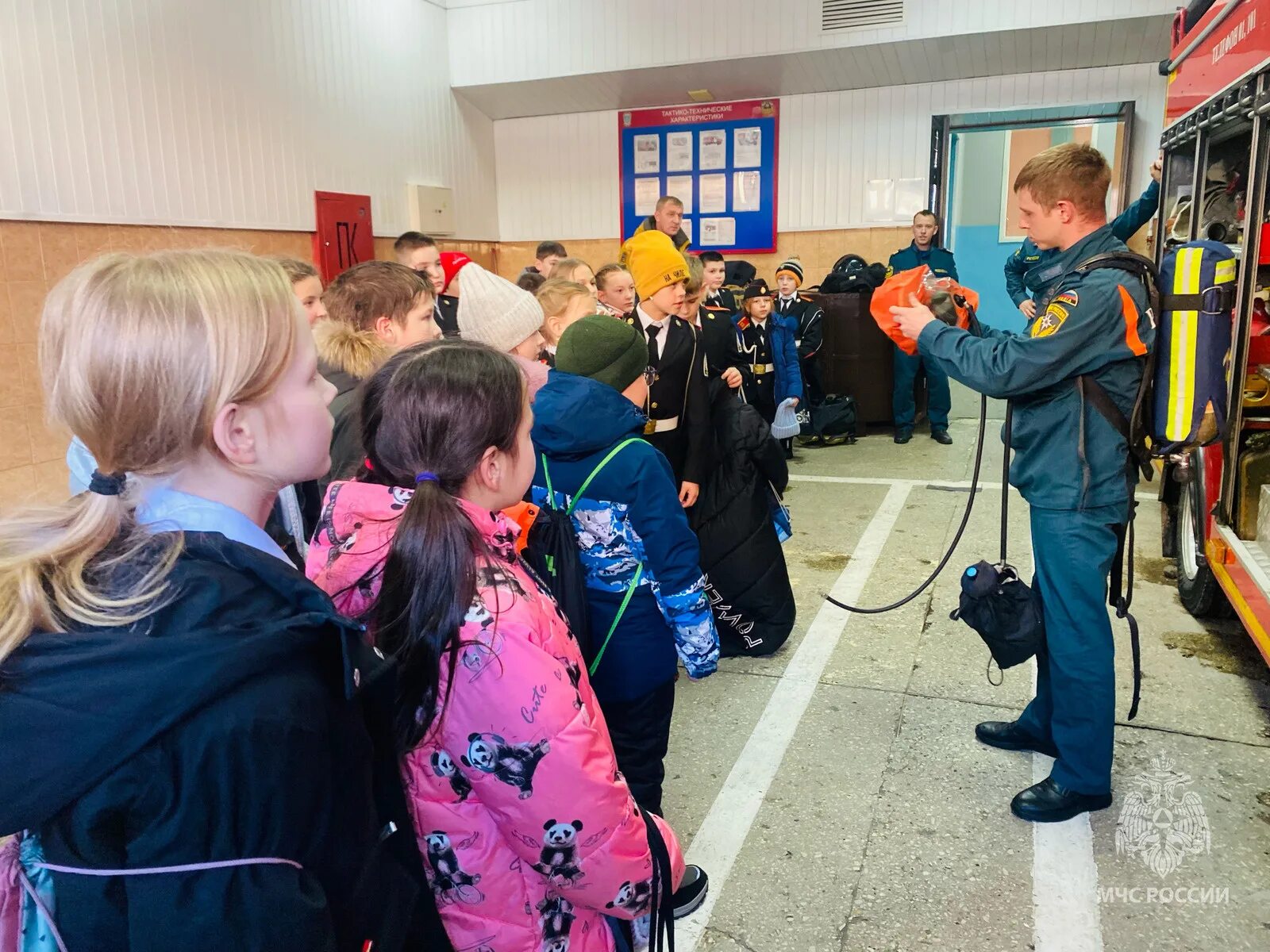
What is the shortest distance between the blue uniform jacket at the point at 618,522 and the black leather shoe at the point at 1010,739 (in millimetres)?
1413

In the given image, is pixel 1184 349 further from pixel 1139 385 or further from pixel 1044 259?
pixel 1044 259

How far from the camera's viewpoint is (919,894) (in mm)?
2205

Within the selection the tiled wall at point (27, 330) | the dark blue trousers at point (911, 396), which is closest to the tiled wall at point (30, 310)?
the tiled wall at point (27, 330)

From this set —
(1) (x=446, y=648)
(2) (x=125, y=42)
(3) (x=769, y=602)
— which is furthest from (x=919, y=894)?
(2) (x=125, y=42)

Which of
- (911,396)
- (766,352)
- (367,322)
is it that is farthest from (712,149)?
(367,322)

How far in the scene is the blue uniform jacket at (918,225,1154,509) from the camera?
2.23m

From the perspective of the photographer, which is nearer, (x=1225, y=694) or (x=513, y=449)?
(x=513, y=449)

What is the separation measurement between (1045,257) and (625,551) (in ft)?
5.23

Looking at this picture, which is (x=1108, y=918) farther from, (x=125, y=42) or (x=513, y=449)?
(x=125, y=42)

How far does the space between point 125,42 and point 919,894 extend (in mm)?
6411

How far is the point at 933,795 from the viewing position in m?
2.63

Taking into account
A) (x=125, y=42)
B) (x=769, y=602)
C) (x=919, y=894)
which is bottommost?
(x=919, y=894)

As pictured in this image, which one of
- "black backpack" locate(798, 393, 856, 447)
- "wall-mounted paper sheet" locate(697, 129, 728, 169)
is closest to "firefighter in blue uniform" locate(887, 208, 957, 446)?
"black backpack" locate(798, 393, 856, 447)

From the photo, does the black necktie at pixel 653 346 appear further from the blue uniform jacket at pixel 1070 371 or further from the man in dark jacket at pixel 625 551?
the man in dark jacket at pixel 625 551
